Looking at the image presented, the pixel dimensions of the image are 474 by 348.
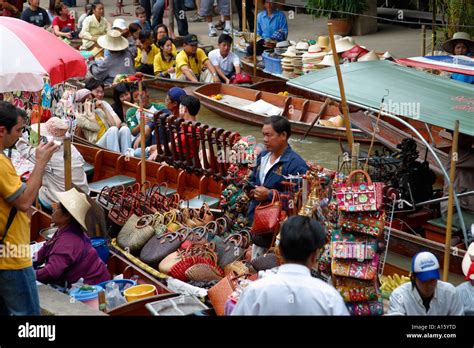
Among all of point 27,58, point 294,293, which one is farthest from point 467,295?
point 27,58

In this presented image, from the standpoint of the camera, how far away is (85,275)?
709cm

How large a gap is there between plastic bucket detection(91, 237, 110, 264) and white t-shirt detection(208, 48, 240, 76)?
8.54 meters

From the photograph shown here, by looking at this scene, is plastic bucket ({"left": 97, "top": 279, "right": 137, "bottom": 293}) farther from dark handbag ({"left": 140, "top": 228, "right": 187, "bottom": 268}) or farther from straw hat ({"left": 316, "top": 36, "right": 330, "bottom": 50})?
straw hat ({"left": 316, "top": 36, "right": 330, "bottom": 50})

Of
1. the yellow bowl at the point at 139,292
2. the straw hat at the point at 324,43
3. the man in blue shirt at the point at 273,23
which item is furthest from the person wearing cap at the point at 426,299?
the man in blue shirt at the point at 273,23

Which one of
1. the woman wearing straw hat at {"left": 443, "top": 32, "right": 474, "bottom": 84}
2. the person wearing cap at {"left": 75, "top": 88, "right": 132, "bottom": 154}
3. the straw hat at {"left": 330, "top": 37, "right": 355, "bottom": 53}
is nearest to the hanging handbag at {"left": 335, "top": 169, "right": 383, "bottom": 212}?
the woman wearing straw hat at {"left": 443, "top": 32, "right": 474, "bottom": 84}

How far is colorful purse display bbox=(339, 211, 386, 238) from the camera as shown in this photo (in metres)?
6.16

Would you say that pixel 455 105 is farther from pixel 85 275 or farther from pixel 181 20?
pixel 181 20


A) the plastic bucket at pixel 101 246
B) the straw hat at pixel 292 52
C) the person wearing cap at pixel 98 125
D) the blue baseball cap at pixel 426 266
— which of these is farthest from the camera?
the straw hat at pixel 292 52

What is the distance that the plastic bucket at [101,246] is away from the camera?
7.68 metres

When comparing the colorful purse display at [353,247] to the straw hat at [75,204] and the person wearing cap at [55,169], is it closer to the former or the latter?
the straw hat at [75,204]

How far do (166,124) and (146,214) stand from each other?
1154 millimetres

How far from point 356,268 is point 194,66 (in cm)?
1023

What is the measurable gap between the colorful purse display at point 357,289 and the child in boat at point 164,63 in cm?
1074

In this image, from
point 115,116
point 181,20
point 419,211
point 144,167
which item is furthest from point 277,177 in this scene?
point 181,20
